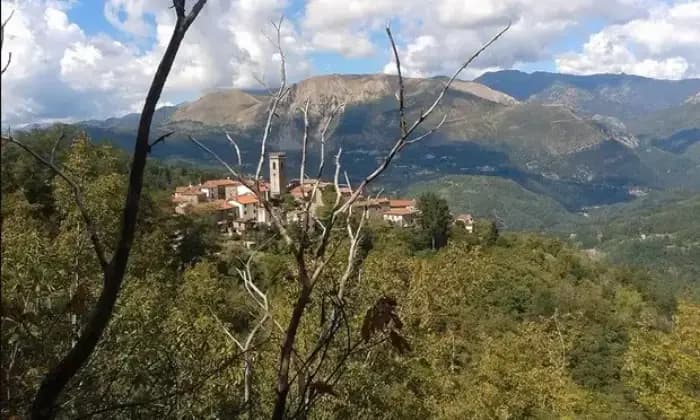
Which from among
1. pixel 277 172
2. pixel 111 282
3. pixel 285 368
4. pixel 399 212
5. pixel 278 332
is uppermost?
pixel 111 282

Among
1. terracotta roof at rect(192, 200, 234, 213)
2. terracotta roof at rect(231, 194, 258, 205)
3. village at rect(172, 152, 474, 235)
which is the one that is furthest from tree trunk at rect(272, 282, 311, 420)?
terracotta roof at rect(231, 194, 258, 205)

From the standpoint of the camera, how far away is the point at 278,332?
13039mm

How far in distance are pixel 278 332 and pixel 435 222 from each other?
39.4 m

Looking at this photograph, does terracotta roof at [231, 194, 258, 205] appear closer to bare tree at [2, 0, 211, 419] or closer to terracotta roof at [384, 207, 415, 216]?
terracotta roof at [384, 207, 415, 216]

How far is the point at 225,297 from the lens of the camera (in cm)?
2205

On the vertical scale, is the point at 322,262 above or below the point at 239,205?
above

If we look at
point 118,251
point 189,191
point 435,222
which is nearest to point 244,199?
point 189,191

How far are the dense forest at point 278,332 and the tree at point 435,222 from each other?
9001 mm

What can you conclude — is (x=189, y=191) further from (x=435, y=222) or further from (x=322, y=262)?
(x=322, y=262)

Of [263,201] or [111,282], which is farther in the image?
[263,201]

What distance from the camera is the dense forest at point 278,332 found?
12.9ft

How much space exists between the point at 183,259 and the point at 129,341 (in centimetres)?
2507

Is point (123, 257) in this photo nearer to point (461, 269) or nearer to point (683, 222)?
point (461, 269)

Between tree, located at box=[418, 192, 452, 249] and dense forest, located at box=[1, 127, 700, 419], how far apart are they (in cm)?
900
